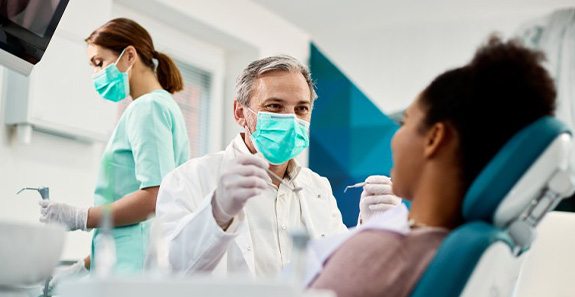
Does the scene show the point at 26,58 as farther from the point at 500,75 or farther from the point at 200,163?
the point at 500,75

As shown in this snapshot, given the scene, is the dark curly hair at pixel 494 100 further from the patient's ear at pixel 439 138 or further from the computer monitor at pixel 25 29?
the computer monitor at pixel 25 29

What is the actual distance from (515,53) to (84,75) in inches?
96.5

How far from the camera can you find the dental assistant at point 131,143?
2205mm

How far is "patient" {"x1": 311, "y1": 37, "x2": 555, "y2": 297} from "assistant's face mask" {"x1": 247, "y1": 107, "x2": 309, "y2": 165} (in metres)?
0.92

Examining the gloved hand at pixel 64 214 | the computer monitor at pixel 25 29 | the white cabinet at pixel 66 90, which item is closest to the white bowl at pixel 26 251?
the computer monitor at pixel 25 29

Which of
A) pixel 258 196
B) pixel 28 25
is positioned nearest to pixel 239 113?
pixel 258 196

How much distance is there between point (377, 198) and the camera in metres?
1.86

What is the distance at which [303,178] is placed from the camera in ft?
7.08

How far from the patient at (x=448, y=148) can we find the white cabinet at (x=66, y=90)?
216 centimetres

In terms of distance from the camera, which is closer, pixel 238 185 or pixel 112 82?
pixel 238 185

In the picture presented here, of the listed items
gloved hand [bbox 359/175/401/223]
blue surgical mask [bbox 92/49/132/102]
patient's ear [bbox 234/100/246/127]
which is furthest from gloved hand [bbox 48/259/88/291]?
gloved hand [bbox 359/175/401/223]

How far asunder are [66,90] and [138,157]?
3.44 feet

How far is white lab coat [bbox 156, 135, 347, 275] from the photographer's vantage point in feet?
5.04

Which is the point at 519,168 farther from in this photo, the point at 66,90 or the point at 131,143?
the point at 66,90
